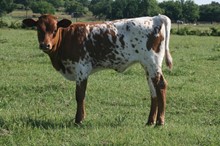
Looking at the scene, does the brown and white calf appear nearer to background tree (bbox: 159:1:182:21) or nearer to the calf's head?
the calf's head

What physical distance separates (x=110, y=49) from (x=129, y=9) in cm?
6509

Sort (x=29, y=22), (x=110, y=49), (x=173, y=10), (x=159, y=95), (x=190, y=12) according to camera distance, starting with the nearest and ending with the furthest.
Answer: (x=159, y=95), (x=110, y=49), (x=29, y=22), (x=173, y=10), (x=190, y=12)

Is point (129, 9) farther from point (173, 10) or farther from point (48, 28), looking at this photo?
point (48, 28)

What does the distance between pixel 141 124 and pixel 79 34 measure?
88.5 inches

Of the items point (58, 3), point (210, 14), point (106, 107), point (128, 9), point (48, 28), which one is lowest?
point (210, 14)

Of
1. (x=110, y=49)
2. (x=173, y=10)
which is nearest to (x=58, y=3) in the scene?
(x=173, y=10)

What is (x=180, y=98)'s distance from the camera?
12.3 metres

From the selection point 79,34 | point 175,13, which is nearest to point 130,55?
point 79,34

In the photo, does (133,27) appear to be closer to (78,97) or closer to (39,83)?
(78,97)

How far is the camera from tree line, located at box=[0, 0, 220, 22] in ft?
240

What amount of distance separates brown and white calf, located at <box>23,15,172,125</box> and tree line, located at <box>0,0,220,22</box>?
55120 mm

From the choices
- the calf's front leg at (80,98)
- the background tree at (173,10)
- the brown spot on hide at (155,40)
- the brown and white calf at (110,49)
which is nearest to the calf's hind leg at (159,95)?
the brown and white calf at (110,49)

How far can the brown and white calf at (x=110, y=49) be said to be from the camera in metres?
8.83

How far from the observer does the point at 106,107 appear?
1102 cm
